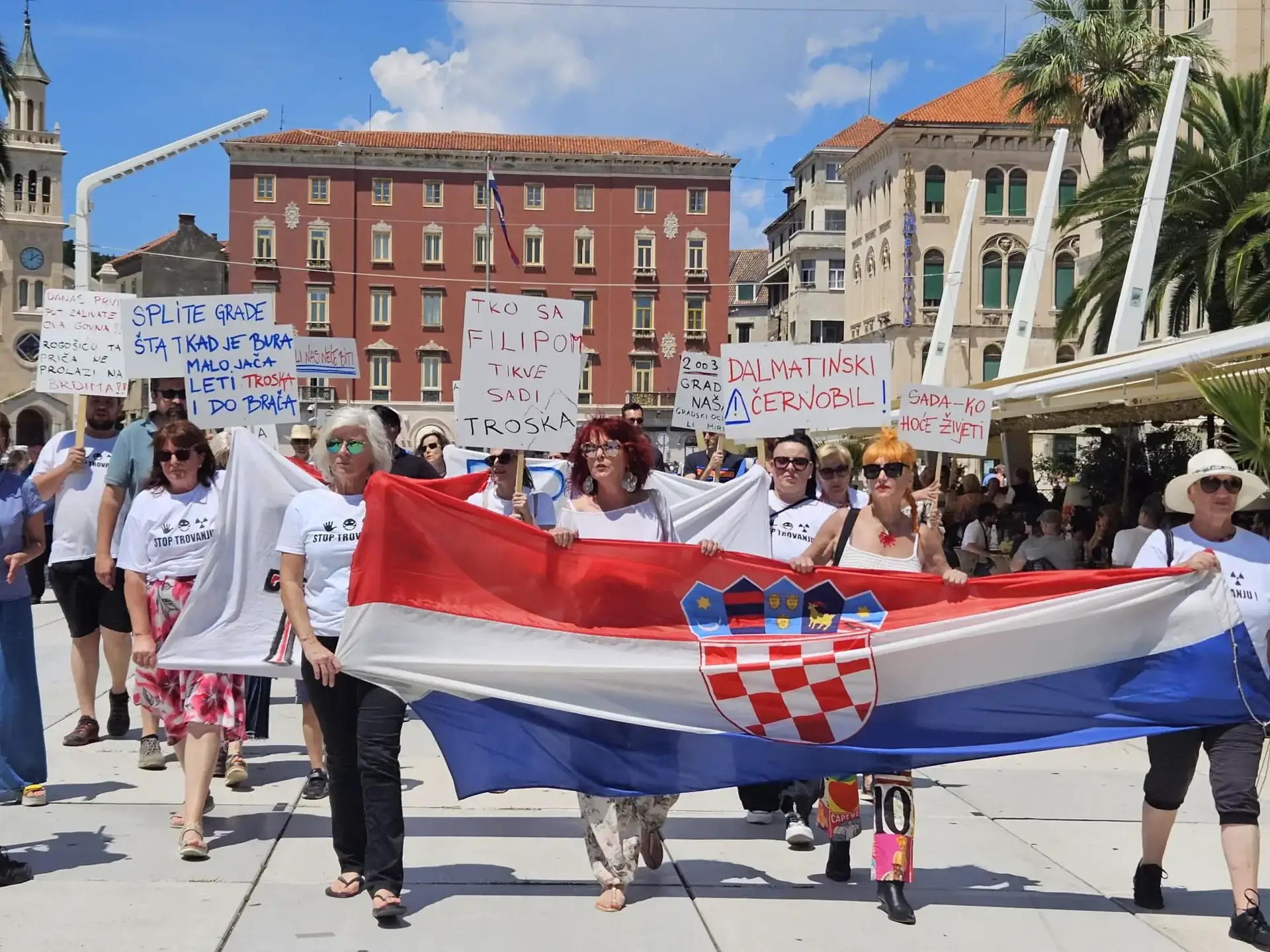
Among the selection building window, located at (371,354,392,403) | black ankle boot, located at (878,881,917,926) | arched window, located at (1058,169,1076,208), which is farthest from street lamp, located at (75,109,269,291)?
building window, located at (371,354,392,403)

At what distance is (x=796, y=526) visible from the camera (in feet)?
23.1

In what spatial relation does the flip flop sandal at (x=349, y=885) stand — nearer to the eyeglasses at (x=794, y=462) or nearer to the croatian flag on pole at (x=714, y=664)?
the croatian flag on pole at (x=714, y=664)

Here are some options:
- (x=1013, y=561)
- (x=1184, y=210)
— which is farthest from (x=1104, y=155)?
(x=1013, y=561)

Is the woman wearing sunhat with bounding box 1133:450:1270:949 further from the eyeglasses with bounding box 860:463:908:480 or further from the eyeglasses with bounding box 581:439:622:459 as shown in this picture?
the eyeglasses with bounding box 581:439:622:459

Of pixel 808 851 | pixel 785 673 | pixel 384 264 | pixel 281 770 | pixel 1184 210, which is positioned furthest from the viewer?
pixel 384 264

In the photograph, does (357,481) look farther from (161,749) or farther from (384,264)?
(384,264)

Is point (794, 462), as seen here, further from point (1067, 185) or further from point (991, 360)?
point (1067, 185)

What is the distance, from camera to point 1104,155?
3322 centimetres

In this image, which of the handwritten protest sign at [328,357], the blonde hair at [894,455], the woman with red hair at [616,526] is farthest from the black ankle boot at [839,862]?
the handwritten protest sign at [328,357]

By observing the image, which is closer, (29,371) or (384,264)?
(384,264)

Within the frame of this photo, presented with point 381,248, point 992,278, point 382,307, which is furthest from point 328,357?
point 381,248

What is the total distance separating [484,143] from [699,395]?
64.5 meters

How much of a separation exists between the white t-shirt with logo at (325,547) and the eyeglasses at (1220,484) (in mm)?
3197

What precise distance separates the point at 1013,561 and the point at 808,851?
802cm
